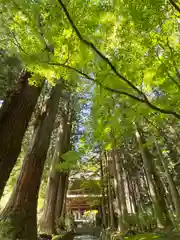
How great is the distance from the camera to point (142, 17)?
268cm

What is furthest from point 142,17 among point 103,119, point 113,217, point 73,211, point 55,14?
point 73,211

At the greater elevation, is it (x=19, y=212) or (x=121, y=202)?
(x=121, y=202)

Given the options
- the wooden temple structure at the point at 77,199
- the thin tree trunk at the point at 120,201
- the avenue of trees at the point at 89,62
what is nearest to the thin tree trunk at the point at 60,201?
the thin tree trunk at the point at 120,201

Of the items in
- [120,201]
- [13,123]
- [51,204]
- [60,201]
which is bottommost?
[120,201]

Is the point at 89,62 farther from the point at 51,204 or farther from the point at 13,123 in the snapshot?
the point at 51,204

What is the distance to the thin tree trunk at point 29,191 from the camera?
14.1 ft

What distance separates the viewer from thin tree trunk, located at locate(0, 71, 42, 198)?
12.1ft

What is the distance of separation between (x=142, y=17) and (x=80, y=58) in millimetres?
975

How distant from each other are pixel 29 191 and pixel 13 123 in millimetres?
1851

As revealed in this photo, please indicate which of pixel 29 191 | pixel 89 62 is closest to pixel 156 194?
pixel 29 191

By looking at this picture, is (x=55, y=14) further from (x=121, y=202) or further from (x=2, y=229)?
(x=121, y=202)

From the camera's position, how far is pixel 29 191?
490 cm

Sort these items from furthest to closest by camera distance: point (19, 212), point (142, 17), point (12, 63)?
1. point (12, 63)
2. point (19, 212)
3. point (142, 17)

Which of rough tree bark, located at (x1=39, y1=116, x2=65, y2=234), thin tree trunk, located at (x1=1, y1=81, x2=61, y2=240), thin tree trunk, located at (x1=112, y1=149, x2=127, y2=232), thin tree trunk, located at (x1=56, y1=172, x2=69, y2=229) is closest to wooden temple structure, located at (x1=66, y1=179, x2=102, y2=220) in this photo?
thin tree trunk, located at (x1=56, y1=172, x2=69, y2=229)
